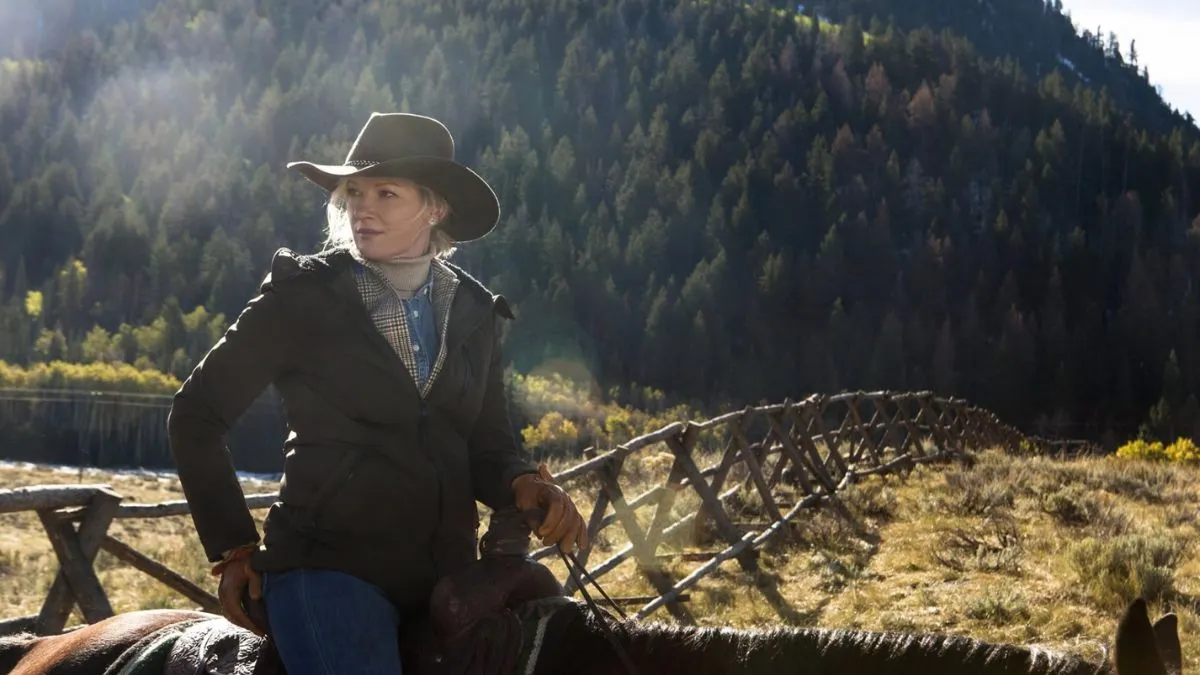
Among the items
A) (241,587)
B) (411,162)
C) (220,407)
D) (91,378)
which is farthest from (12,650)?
(91,378)

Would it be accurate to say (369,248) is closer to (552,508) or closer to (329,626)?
(552,508)

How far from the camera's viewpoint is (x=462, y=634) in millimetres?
2150

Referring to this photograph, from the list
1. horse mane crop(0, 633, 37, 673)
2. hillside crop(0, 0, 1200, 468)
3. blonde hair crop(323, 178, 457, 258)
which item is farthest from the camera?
hillside crop(0, 0, 1200, 468)

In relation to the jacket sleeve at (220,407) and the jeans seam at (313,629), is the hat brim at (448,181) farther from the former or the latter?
the jeans seam at (313,629)

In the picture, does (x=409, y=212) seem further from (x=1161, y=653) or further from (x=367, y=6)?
(x=367, y=6)

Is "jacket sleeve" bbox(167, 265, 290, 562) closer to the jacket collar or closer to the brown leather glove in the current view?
the jacket collar

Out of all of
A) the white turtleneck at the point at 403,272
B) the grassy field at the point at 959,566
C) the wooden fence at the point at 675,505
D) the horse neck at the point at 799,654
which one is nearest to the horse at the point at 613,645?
the horse neck at the point at 799,654

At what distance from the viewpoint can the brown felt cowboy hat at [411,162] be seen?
2432 mm

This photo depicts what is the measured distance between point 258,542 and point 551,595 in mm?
621

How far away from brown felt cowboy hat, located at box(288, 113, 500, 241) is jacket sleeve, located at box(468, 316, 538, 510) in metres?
0.34

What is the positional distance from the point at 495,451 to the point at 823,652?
3.07ft

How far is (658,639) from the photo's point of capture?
2.22 metres

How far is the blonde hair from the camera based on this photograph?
2.52 metres

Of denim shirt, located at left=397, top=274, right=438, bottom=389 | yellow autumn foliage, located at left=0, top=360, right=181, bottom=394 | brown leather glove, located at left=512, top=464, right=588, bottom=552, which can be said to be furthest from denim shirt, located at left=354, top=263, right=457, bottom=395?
yellow autumn foliage, located at left=0, top=360, right=181, bottom=394
